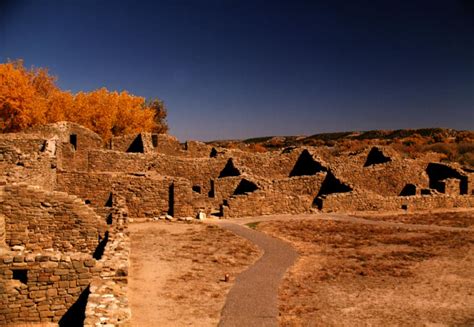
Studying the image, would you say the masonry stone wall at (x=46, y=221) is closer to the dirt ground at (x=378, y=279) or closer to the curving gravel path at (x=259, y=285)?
the curving gravel path at (x=259, y=285)

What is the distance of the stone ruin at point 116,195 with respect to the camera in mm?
8047

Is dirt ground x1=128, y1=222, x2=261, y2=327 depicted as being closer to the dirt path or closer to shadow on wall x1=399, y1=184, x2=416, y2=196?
the dirt path

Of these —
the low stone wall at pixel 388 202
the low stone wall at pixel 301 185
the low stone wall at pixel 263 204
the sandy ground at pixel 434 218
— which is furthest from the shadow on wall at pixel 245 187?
the sandy ground at pixel 434 218

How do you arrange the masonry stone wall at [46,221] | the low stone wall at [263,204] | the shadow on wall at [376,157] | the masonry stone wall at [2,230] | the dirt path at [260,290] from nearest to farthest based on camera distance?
the dirt path at [260,290], the masonry stone wall at [2,230], the masonry stone wall at [46,221], the low stone wall at [263,204], the shadow on wall at [376,157]

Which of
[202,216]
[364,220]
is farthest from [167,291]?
[364,220]

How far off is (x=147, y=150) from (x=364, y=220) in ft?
44.2

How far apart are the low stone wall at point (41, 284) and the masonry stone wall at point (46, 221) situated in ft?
11.1

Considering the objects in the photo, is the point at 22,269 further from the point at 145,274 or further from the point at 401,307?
the point at 401,307

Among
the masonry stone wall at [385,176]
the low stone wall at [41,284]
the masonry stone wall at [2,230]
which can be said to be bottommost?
the low stone wall at [41,284]

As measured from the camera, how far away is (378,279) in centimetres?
1200

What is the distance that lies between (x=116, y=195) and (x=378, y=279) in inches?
472

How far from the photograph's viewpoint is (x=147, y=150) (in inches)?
1025

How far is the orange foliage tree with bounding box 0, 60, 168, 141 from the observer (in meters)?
38.9

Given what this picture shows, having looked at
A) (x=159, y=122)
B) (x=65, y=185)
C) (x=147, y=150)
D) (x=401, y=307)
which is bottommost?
(x=401, y=307)
